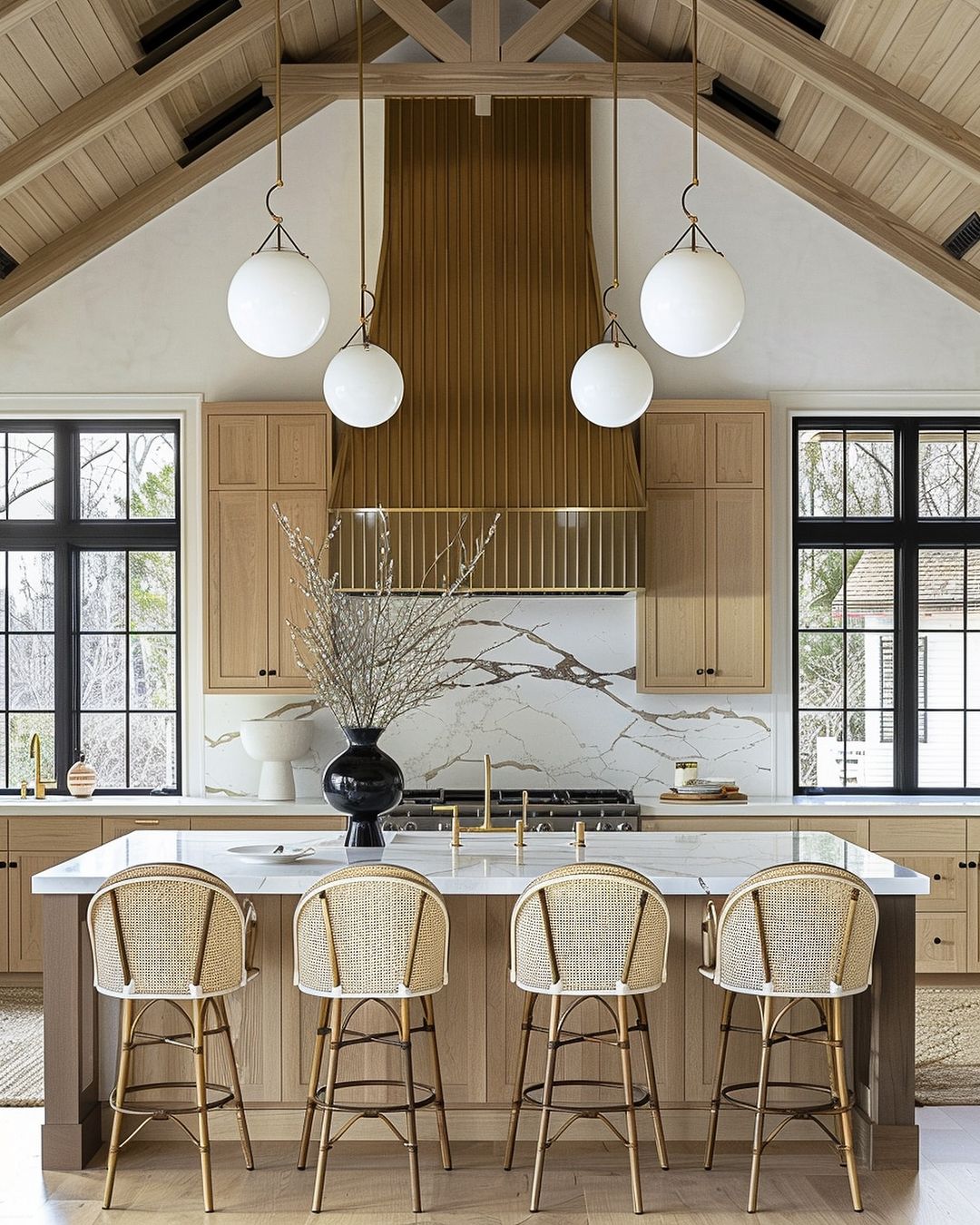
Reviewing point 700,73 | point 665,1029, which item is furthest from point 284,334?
point 700,73

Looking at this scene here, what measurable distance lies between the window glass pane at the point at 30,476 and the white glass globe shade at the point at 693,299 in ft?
12.9

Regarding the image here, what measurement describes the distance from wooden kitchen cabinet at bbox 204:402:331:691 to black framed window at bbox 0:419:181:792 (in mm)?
516

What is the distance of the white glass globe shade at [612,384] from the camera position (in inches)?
140

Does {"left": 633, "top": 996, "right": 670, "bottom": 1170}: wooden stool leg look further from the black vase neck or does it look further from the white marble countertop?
the black vase neck

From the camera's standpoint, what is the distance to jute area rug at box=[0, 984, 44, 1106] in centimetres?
414

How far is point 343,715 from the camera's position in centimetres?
398

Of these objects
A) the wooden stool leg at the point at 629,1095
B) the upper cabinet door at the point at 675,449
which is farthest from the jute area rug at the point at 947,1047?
the upper cabinet door at the point at 675,449

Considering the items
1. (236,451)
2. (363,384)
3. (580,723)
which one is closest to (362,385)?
(363,384)

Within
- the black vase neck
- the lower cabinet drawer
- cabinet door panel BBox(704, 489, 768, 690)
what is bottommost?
the lower cabinet drawer

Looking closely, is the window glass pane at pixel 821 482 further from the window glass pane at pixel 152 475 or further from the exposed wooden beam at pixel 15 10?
the exposed wooden beam at pixel 15 10

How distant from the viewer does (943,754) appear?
6.12 metres

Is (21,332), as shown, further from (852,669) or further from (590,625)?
(852,669)

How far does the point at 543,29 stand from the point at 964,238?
2056mm

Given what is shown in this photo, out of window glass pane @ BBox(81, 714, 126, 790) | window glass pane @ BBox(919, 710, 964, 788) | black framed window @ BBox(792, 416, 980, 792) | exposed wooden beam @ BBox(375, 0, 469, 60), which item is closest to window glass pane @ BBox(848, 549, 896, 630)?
black framed window @ BBox(792, 416, 980, 792)
